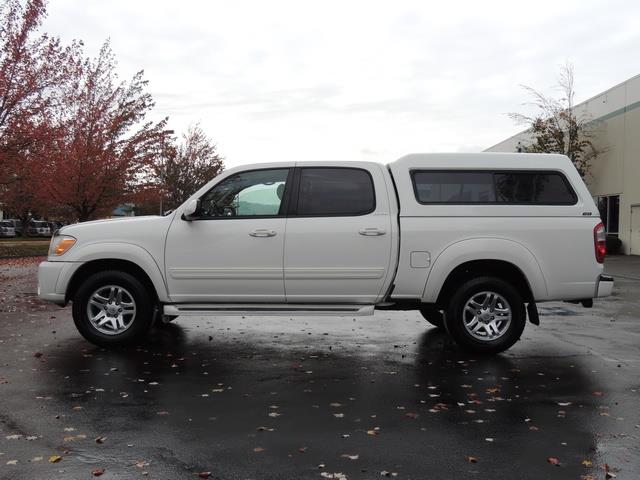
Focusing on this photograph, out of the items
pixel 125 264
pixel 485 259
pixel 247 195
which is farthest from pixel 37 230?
pixel 485 259

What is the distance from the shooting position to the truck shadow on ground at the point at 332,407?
13.2 ft

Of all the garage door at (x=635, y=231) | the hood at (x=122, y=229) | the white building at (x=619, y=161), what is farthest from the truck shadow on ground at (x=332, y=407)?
the white building at (x=619, y=161)

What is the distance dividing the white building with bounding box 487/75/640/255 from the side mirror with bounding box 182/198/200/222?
81.0 ft

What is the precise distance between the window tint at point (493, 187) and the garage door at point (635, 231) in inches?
893

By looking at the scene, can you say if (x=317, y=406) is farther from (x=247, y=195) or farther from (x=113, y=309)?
(x=113, y=309)

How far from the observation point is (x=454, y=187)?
7.21 meters

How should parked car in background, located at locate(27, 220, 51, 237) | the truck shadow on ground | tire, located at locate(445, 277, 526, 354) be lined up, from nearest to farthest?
1. the truck shadow on ground
2. tire, located at locate(445, 277, 526, 354)
3. parked car in background, located at locate(27, 220, 51, 237)

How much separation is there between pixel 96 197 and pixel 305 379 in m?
22.0

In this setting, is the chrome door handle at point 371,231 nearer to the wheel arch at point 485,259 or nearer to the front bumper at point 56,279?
the wheel arch at point 485,259

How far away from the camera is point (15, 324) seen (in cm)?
916

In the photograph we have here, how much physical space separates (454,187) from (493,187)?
0.43 metres

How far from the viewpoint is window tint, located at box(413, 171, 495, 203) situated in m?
7.19

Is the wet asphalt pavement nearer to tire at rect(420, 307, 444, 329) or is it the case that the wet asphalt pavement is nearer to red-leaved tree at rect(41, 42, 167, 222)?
tire at rect(420, 307, 444, 329)

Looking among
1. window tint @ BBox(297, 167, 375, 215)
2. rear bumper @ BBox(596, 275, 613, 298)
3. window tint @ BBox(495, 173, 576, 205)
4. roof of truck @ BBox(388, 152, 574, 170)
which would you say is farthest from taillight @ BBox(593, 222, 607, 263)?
window tint @ BBox(297, 167, 375, 215)
